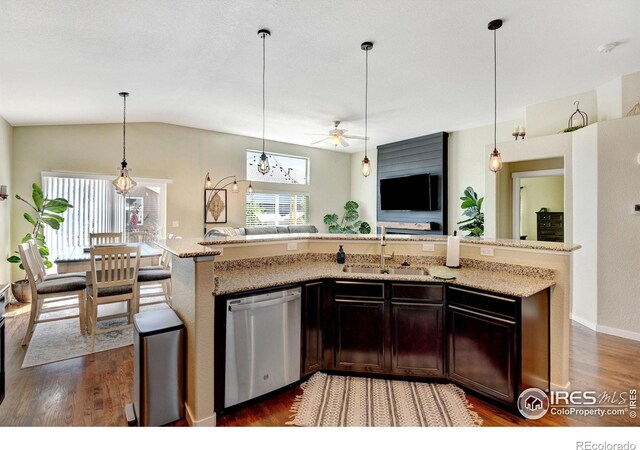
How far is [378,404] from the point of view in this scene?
2309 millimetres

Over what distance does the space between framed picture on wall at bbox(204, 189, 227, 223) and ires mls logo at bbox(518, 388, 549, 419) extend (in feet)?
20.2

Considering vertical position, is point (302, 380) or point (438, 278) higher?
point (438, 278)

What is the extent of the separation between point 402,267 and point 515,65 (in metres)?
2.73

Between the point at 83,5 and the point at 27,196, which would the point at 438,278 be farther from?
the point at 27,196

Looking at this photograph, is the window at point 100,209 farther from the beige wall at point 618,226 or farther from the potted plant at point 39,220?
the beige wall at point 618,226

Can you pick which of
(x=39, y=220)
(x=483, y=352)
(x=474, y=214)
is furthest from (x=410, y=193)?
(x=39, y=220)

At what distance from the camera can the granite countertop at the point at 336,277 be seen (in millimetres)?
2242

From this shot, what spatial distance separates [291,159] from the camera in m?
8.27

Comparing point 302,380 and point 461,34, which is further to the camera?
point 461,34

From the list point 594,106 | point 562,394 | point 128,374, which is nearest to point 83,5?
point 128,374

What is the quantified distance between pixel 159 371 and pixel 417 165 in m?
6.67

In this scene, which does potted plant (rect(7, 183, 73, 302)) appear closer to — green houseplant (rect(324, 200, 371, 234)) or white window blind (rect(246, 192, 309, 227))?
white window blind (rect(246, 192, 309, 227))

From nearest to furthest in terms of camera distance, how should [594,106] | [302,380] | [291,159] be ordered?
1. [302,380]
2. [594,106]
3. [291,159]
